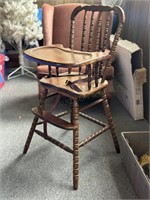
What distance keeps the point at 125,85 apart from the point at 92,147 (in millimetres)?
777

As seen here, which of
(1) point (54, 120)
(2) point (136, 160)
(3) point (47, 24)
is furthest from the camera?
(3) point (47, 24)

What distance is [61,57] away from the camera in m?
1.29

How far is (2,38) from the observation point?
9.83ft

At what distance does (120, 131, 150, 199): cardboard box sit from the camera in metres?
1.17

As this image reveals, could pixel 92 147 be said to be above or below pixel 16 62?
below

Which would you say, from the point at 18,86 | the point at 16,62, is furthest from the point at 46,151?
the point at 16,62

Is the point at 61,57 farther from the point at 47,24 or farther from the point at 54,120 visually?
the point at 47,24

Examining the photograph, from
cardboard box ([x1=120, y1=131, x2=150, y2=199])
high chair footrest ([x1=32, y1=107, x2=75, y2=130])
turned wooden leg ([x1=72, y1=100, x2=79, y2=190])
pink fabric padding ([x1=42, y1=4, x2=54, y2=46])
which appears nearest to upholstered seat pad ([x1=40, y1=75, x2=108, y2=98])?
turned wooden leg ([x1=72, y1=100, x2=79, y2=190])

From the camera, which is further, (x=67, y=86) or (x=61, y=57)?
(x=67, y=86)

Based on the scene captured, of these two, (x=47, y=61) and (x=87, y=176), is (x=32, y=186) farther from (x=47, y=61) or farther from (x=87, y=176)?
(x=47, y=61)

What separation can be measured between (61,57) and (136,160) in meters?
0.73

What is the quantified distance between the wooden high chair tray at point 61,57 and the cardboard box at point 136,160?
22.7 inches

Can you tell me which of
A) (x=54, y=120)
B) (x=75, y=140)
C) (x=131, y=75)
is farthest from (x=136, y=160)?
(x=131, y=75)

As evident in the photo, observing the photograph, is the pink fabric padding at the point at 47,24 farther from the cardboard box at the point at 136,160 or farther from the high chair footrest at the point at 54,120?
the cardboard box at the point at 136,160
